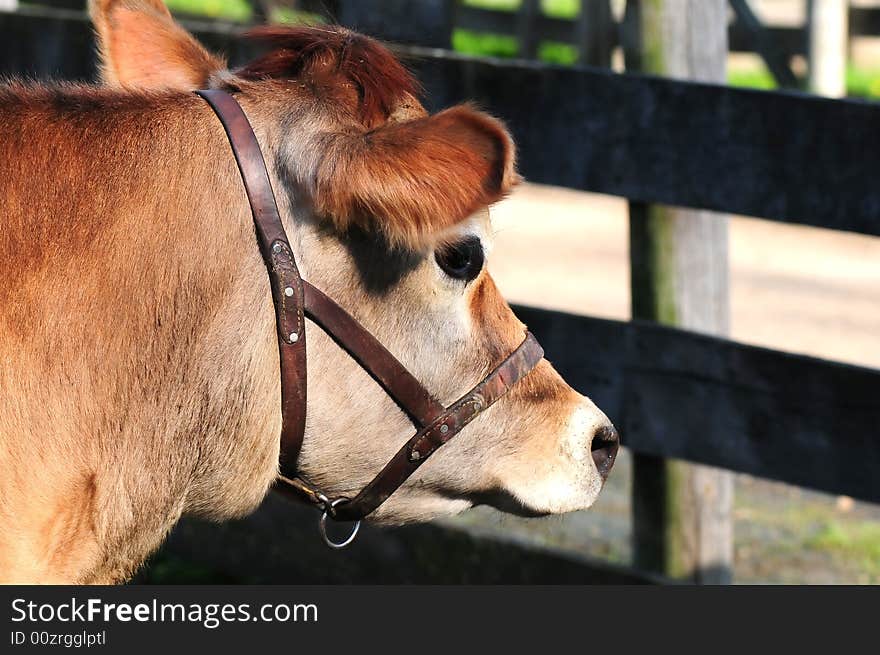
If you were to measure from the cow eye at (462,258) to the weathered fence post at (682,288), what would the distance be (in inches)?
62.1

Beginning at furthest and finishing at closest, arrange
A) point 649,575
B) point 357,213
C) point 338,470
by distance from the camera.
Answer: point 649,575 < point 338,470 < point 357,213

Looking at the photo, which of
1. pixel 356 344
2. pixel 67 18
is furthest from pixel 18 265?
pixel 67 18

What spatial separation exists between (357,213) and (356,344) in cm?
27

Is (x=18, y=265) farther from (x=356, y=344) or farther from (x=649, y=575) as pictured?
(x=649, y=575)

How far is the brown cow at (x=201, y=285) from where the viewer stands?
1868 millimetres

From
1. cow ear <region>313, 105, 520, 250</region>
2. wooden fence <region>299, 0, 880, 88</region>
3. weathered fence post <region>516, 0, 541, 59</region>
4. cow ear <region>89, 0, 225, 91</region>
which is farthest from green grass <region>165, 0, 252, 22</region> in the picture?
cow ear <region>313, 105, 520, 250</region>

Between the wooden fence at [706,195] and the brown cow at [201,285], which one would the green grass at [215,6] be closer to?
the wooden fence at [706,195]

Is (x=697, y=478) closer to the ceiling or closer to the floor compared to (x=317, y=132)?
closer to the floor

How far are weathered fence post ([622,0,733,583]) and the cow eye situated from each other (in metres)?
1.58

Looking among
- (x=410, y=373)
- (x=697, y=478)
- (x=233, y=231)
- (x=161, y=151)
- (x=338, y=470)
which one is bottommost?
(x=697, y=478)

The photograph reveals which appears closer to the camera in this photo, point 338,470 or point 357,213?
point 357,213

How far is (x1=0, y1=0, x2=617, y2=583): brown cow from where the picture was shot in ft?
6.13

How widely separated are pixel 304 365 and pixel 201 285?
0.22 metres

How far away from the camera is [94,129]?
199 cm
